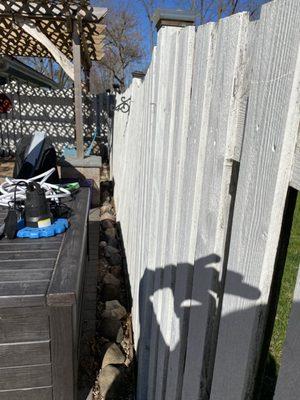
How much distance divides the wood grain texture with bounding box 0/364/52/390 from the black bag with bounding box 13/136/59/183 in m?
2.58

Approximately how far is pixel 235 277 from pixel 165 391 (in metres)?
0.98

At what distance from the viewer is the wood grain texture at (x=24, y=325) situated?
1.66 metres

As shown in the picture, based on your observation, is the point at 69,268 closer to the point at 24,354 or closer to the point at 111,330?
the point at 24,354

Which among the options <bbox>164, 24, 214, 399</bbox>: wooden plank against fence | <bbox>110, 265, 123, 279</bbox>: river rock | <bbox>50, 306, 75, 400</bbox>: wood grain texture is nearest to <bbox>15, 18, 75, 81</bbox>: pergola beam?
<bbox>110, 265, 123, 279</bbox>: river rock

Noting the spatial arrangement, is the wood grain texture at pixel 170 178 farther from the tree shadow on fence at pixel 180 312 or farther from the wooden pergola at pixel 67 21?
the wooden pergola at pixel 67 21

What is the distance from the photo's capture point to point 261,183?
664 mm

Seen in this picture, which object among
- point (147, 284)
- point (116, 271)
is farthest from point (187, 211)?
point (116, 271)

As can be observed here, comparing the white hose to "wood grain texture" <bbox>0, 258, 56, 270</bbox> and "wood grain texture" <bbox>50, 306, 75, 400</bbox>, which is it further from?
"wood grain texture" <bbox>50, 306, 75, 400</bbox>

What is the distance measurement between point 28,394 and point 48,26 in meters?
8.32

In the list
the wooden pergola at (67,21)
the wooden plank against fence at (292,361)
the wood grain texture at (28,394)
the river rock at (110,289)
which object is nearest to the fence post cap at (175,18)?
the wooden plank against fence at (292,361)

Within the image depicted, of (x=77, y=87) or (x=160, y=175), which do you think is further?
(x=77, y=87)

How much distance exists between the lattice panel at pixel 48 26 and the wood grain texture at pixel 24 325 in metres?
5.80

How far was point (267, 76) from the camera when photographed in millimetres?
644

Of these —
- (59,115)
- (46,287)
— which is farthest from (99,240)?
(59,115)
